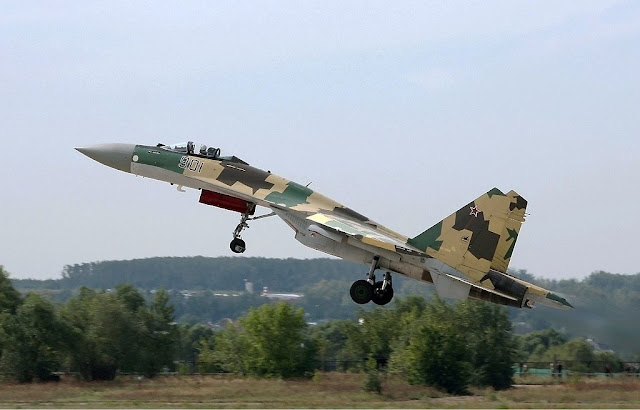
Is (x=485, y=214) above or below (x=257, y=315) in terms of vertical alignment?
above

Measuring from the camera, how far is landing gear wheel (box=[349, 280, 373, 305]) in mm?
29672

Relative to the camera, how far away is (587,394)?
40.1 metres

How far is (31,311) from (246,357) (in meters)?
11.0

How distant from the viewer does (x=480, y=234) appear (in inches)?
1141

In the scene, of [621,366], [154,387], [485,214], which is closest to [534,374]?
[621,366]

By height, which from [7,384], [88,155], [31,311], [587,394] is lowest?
[7,384]

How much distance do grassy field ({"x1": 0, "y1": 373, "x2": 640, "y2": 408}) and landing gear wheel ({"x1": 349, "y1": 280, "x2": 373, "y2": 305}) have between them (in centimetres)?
645

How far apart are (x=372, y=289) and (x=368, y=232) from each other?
187 cm

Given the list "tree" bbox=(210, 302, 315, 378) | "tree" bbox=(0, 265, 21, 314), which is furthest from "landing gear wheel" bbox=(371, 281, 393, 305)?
"tree" bbox=(0, 265, 21, 314)

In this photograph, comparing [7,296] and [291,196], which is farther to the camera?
[7,296]

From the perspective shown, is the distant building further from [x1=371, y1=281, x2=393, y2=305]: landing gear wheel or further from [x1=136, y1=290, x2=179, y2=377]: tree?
[x1=371, y1=281, x2=393, y2=305]: landing gear wheel

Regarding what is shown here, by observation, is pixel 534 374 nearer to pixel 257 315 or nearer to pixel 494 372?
pixel 494 372

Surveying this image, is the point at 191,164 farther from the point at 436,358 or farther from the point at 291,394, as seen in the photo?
the point at 436,358

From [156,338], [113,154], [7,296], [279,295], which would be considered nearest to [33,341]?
[156,338]
